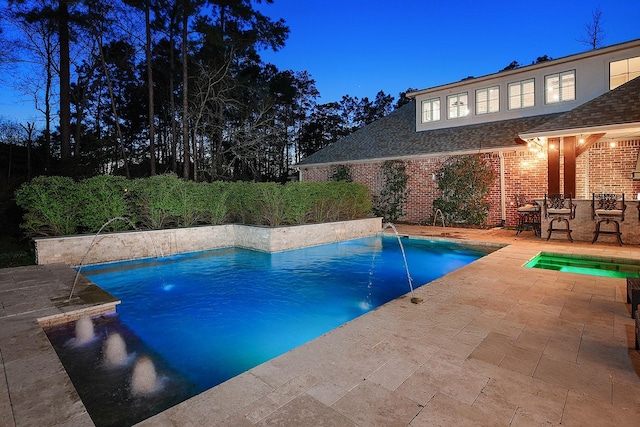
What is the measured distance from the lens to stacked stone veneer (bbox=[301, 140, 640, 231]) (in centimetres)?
1154

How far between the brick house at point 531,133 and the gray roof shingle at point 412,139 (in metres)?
0.05

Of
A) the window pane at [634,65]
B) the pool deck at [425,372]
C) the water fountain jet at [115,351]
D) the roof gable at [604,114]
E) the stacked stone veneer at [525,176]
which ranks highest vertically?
the window pane at [634,65]

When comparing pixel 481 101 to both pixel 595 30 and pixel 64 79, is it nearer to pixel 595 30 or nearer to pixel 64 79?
pixel 595 30

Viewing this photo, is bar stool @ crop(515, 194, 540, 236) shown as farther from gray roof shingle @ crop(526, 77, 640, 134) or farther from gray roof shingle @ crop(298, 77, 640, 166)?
gray roof shingle @ crop(526, 77, 640, 134)

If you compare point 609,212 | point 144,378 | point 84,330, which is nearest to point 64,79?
point 84,330

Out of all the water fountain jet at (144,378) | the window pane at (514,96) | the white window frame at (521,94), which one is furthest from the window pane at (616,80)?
the water fountain jet at (144,378)

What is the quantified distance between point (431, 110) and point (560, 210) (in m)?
9.28

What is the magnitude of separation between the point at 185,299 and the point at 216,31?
1652cm

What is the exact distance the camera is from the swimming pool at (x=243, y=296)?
13.9 feet

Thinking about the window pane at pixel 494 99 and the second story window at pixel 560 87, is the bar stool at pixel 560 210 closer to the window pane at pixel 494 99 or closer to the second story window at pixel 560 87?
the second story window at pixel 560 87

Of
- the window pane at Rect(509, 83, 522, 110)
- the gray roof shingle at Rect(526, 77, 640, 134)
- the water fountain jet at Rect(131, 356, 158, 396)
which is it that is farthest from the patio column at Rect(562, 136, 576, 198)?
the water fountain jet at Rect(131, 356, 158, 396)

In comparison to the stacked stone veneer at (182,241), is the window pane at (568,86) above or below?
above

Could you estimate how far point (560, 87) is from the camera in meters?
13.4

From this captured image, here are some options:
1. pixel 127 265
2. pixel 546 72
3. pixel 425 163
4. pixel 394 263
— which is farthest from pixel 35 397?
pixel 546 72
